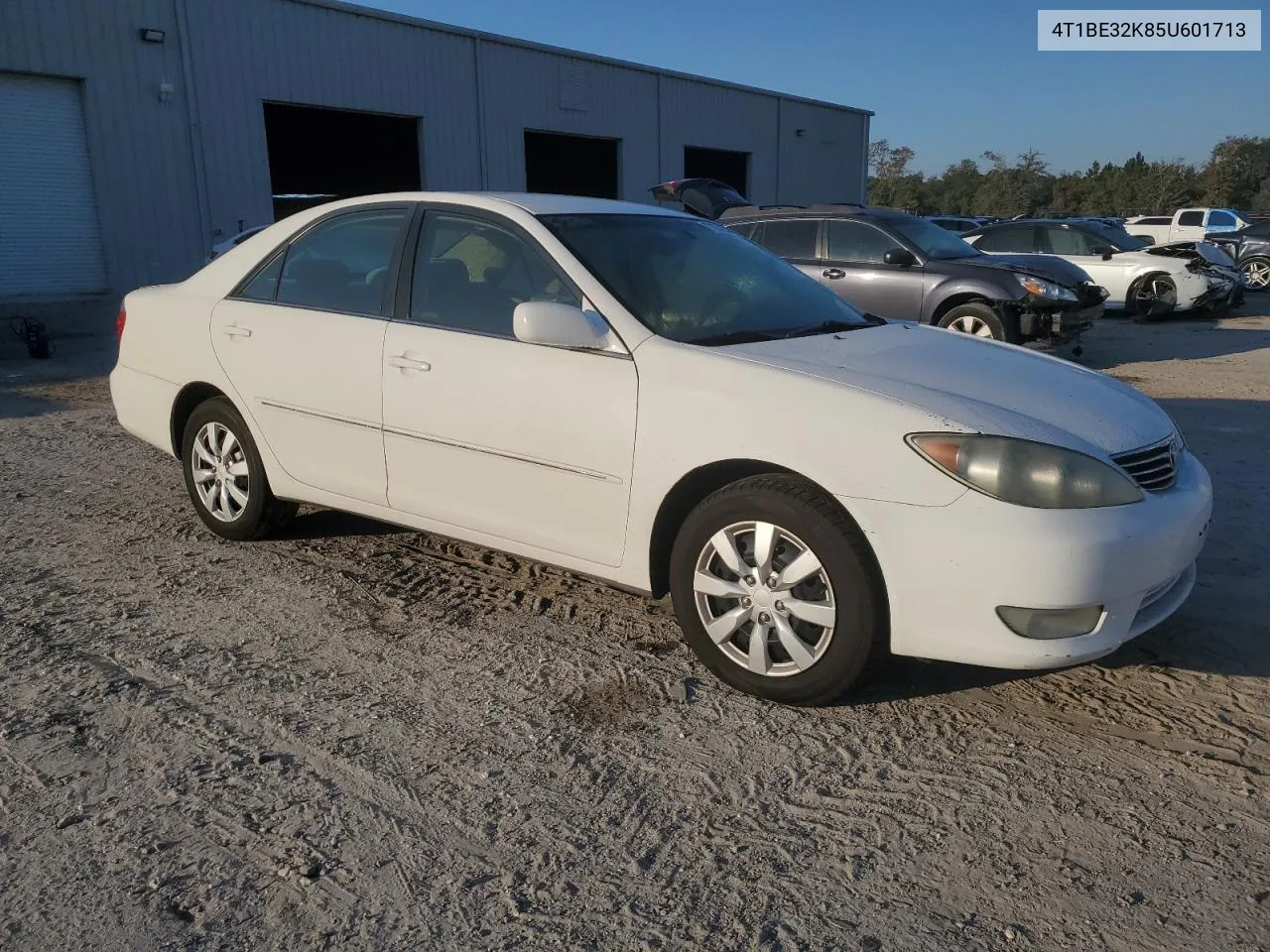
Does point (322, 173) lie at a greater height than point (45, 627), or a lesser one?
greater

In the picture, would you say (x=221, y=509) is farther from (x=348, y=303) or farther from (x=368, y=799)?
(x=368, y=799)

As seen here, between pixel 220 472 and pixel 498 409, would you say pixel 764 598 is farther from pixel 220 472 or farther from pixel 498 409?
pixel 220 472

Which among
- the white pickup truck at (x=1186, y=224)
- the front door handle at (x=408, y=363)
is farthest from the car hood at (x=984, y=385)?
the white pickup truck at (x=1186, y=224)

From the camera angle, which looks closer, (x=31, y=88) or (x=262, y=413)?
(x=262, y=413)

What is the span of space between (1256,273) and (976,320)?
1408 centimetres

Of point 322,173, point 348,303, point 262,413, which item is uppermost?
point 322,173

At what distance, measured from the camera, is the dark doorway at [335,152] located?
2012 cm

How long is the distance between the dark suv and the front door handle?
615cm

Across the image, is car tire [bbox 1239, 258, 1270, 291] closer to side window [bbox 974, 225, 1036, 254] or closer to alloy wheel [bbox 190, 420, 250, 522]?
side window [bbox 974, 225, 1036, 254]

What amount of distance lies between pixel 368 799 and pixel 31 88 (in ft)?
51.4

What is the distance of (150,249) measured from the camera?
Result: 1606cm

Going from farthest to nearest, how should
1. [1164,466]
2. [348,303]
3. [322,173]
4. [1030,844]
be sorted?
[322,173] → [348,303] → [1164,466] → [1030,844]

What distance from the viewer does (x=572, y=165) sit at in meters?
27.5

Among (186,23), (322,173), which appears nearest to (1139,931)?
(186,23)
